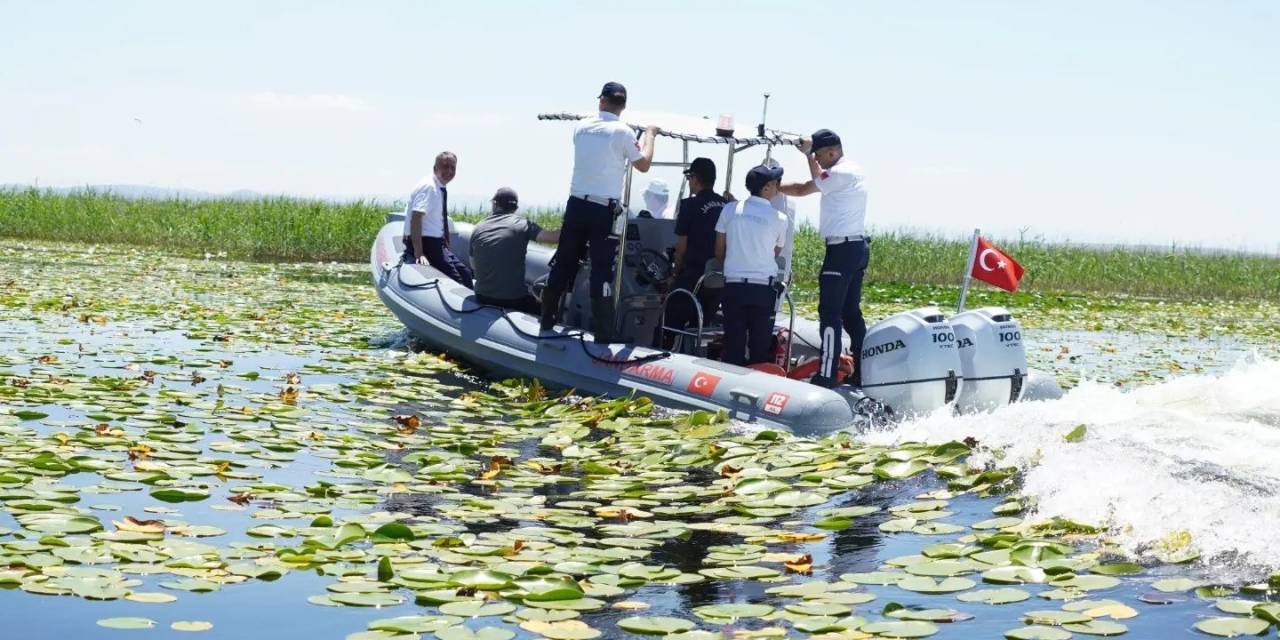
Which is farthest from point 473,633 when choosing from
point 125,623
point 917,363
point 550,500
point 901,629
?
point 917,363

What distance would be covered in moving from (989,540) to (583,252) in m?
4.44

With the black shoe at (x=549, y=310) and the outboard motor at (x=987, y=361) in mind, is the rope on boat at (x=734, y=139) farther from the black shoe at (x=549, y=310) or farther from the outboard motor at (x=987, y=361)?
the outboard motor at (x=987, y=361)

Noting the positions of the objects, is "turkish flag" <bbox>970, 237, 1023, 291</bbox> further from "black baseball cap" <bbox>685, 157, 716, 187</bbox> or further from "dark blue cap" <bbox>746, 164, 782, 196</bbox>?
"black baseball cap" <bbox>685, 157, 716, 187</bbox>

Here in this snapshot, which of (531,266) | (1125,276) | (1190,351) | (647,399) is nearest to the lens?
(647,399)

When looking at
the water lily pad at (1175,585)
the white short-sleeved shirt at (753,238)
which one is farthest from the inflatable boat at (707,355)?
the water lily pad at (1175,585)

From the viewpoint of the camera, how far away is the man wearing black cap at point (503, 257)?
10453 mm

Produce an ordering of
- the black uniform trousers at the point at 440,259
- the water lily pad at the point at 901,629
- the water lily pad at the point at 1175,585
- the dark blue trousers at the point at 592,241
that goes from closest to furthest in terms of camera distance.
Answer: the water lily pad at the point at 901,629
the water lily pad at the point at 1175,585
the dark blue trousers at the point at 592,241
the black uniform trousers at the point at 440,259

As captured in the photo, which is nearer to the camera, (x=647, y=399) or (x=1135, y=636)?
(x=1135, y=636)

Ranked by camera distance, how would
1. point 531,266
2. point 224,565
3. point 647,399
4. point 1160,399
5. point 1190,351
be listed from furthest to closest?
1. point 1190,351
2. point 531,266
3. point 647,399
4. point 1160,399
5. point 224,565

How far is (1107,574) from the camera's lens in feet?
16.4

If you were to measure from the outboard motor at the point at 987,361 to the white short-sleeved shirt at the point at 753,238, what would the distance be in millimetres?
1148

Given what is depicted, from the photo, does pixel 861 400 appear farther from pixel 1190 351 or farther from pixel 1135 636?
pixel 1190 351

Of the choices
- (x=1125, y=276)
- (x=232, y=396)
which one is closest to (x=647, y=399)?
(x=232, y=396)

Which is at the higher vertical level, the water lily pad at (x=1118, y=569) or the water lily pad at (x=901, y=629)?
the water lily pad at (x=1118, y=569)
